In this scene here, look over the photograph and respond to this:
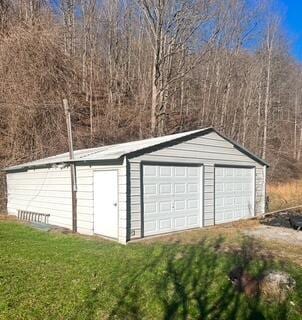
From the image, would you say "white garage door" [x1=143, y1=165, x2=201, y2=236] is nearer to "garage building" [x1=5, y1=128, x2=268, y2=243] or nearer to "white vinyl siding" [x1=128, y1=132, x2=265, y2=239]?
"garage building" [x1=5, y1=128, x2=268, y2=243]

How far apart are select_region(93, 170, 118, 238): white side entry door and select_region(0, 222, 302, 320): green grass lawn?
882 mm

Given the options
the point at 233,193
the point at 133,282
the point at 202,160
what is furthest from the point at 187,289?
the point at 233,193

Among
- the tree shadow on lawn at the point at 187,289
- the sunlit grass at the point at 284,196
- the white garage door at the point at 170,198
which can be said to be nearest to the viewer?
the tree shadow on lawn at the point at 187,289

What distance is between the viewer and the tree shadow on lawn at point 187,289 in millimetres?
5531

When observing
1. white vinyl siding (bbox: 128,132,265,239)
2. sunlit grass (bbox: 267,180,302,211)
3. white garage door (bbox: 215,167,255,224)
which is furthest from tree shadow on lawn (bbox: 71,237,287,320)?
sunlit grass (bbox: 267,180,302,211)

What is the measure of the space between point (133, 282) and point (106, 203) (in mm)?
4310

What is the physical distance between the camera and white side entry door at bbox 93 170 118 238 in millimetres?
10438

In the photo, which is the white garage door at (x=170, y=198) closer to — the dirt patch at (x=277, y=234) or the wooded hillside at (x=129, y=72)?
the dirt patch at (x=277, y=234)

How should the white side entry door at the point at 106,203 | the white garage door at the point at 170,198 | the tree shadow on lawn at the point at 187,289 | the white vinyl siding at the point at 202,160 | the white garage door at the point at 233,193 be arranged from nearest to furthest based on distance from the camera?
the tree shadow on lawn at the point at 187,289 → the white vinyl siding at the point at 202,160 → the white side entry door at the point at 106,203 → the white garage door at the point at 170,198 → the white garage door at the point at 233,193

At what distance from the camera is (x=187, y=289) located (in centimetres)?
634

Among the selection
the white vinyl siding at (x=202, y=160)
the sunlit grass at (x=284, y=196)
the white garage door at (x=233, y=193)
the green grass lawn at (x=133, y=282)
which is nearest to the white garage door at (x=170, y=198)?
the white vinyl siding at (x=202, y=160)

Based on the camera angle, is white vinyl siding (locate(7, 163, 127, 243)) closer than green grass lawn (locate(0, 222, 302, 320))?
No

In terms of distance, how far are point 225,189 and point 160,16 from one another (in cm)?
1105

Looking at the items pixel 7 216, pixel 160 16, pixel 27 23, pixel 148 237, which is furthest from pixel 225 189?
pixel 27 23
